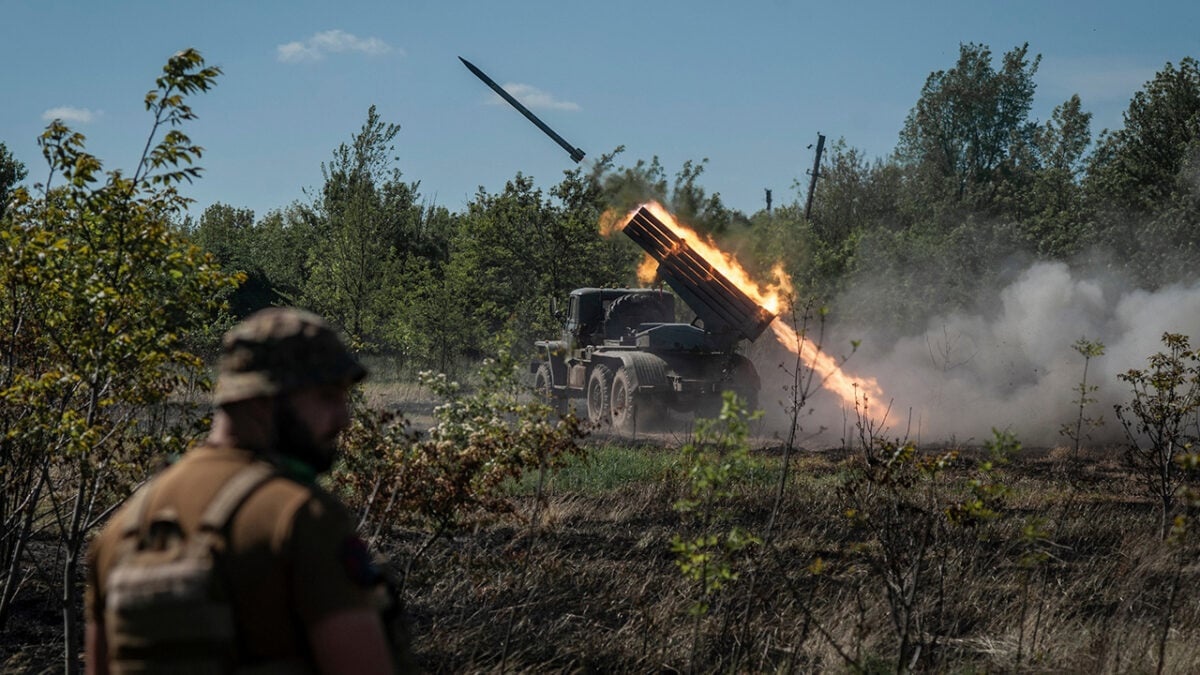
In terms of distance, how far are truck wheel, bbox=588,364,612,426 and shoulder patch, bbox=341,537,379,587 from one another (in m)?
18.5

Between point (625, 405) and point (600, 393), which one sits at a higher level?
point (600, 393)

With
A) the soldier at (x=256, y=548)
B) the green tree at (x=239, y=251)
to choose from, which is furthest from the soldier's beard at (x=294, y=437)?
the green tree at (x=239, y=251)

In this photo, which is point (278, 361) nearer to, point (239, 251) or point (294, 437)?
point (294, 437)

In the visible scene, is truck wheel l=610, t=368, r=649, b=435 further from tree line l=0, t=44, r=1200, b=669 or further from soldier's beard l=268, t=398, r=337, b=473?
soldier's beard l=268, t=398, r=337, b=473

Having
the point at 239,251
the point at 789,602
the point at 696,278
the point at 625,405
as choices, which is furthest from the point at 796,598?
the point at 239,251

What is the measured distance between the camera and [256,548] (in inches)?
81.0

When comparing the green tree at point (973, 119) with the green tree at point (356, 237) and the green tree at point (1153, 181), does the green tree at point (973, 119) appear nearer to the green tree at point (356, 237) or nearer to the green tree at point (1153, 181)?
the green tree at point (1153, 181)

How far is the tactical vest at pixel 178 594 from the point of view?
2.07m

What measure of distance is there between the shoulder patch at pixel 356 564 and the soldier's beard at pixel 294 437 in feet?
0.69

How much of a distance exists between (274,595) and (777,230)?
35.3m

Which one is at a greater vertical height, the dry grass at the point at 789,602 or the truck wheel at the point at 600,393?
the truck wheel at the point at 600,393

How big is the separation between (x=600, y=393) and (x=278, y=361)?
63.6ft

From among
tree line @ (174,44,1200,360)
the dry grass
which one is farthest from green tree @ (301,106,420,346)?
the dry grass

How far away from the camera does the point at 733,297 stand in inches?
760
